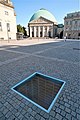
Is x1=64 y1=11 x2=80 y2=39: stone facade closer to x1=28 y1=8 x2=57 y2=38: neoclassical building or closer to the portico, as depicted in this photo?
x1=28 y1=8 x2=57 y2=38: neoclassical building

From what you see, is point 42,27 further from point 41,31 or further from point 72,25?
point 72,25

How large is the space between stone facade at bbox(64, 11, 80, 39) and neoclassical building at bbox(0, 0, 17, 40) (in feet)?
114

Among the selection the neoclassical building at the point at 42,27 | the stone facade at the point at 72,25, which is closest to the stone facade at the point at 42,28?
the neoclassical building at the point at 42,27

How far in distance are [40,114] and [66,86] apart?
1690 mm

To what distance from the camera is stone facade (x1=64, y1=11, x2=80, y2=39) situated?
52.5 meters

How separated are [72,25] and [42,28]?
21053 mm

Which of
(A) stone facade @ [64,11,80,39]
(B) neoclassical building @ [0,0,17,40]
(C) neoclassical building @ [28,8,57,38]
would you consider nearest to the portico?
(C) neoclassical building @ [28,8,57,38]

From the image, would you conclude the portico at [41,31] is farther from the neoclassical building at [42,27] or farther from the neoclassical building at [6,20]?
the neoclassical building at [6,20]

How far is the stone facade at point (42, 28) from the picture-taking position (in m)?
64.4

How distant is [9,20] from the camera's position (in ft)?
105

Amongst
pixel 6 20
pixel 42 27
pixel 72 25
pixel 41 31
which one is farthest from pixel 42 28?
pixel 6 20

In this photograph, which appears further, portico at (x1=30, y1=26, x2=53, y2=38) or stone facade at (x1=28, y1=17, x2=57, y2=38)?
portico at (x1=30, y1=26, x2=53, y2=38)

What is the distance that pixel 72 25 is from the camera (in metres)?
54.2

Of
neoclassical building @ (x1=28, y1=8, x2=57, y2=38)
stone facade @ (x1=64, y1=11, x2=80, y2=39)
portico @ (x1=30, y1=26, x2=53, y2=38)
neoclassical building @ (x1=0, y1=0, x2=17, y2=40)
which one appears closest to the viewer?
neoclassical building @ (x1=0, y1=0, x2=17, y2=40)
